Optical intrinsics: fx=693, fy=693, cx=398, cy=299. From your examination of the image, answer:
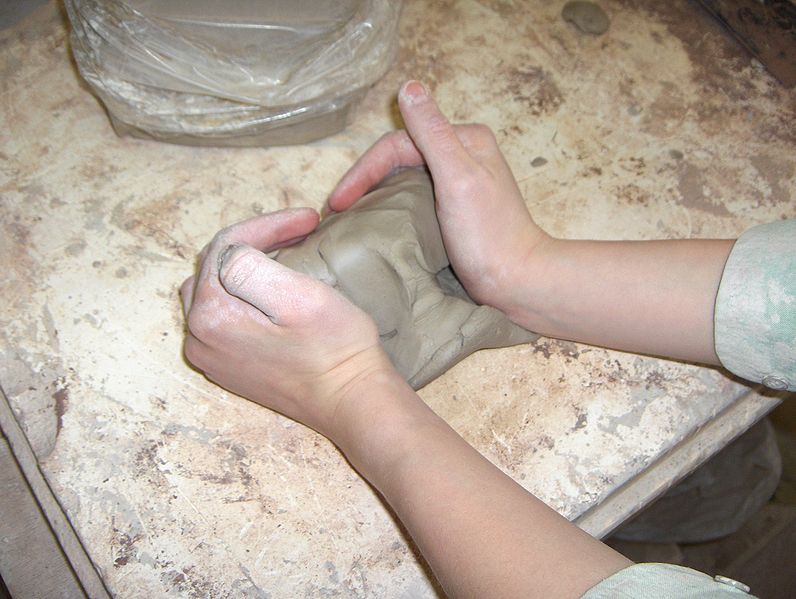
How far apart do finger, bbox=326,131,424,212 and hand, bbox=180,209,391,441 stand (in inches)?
6.2

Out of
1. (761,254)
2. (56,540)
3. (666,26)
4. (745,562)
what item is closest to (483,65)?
(666,26)

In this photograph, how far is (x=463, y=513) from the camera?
0.82 meters

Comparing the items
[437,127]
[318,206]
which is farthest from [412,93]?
[318,206]

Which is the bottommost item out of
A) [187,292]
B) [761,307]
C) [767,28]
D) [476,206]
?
[187,292]

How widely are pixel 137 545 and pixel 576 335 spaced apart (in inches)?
29.5

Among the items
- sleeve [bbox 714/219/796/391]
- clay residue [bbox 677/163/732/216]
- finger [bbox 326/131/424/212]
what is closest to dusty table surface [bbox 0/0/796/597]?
clay residue [bbox 677/163/732/216]

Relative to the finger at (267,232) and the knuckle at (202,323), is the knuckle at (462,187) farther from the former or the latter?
the knuckle at (202,323)

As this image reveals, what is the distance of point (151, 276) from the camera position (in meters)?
1.19

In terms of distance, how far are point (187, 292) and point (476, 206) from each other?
474 millimetres

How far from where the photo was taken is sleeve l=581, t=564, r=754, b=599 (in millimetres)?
670

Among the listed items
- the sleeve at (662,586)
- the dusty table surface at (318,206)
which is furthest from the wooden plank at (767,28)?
the sleeve at (662,586)

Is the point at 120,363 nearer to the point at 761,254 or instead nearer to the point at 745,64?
the point at 761,254

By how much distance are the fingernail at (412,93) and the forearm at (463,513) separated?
46cm

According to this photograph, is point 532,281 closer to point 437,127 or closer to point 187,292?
point 437,127
